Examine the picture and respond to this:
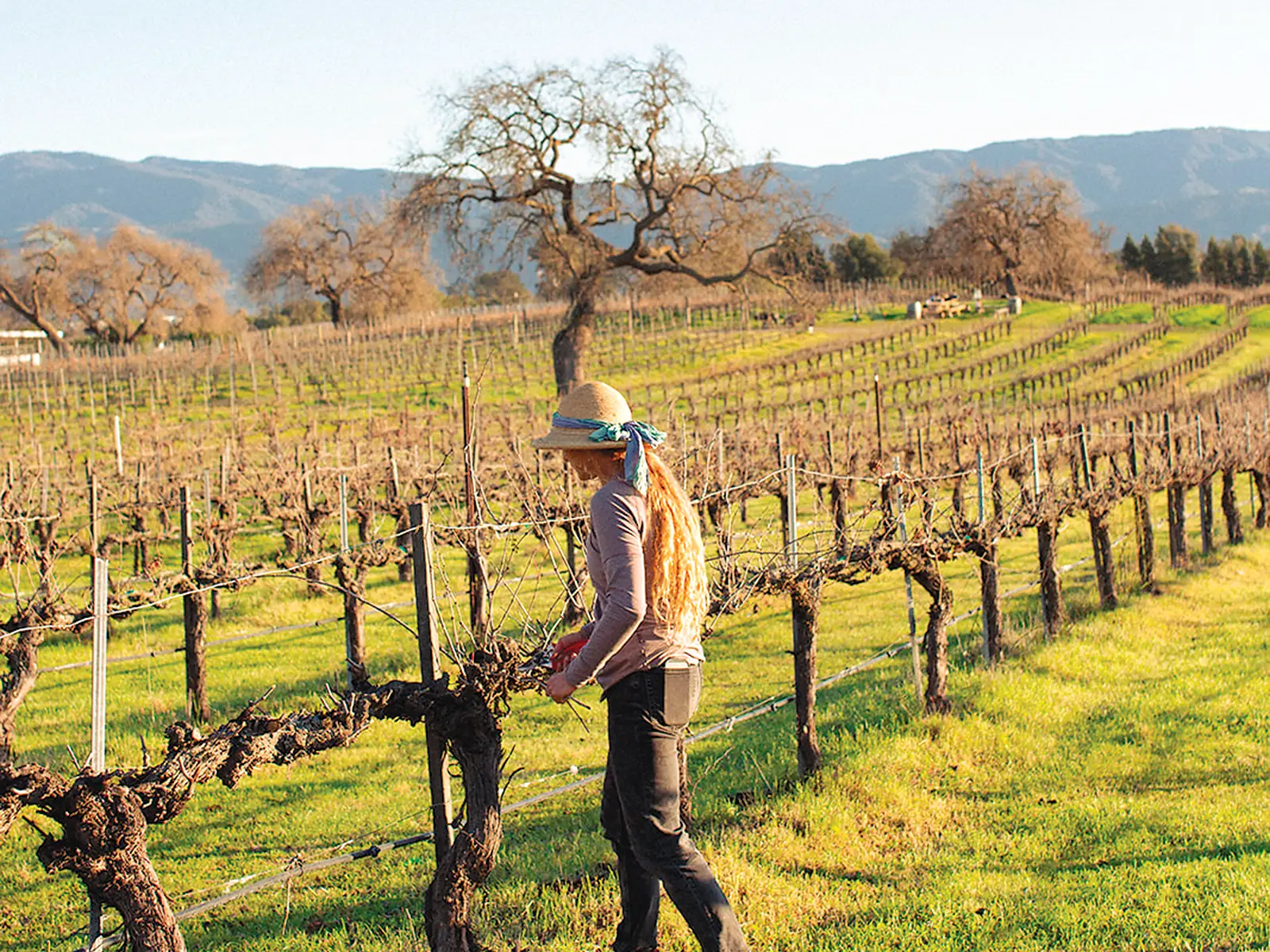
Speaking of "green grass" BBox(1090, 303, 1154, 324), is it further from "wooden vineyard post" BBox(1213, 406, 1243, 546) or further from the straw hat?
the straw hat

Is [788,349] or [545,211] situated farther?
[788,349]

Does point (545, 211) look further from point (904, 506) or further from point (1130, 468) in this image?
point (904, 506)

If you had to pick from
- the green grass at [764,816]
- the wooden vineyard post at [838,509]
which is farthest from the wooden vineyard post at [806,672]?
the wooden vineyard post at [838,509]

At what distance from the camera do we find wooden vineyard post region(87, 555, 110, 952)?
11.4ft

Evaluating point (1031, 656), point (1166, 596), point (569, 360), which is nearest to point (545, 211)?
point (569, 360)

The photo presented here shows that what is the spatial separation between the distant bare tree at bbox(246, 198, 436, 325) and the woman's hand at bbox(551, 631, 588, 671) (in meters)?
52.6

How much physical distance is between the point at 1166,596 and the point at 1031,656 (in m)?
3.47

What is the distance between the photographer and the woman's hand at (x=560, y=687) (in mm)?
3383

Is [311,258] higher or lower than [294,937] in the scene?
higher

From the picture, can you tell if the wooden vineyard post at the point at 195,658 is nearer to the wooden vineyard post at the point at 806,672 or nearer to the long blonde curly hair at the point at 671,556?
the wooden vineyard post at the point at 806,672

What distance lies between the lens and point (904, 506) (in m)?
7.95

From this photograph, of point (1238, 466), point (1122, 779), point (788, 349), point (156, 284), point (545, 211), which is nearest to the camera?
point (1122, 779)

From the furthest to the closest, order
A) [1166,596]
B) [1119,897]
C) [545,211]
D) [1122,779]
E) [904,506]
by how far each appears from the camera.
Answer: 1. [545,211]
2. [1166,596]
3. [904,506]
4. [1122,779]
5. [1119,897]

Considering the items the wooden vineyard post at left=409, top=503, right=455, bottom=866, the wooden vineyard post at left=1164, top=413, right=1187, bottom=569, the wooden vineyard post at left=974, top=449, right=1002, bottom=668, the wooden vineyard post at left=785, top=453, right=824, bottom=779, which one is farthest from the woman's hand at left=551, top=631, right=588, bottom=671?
the wooden vineyard post at left=1164, top=413, right=1187, bottom=569
